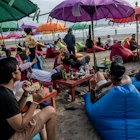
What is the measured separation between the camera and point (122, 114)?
A: 374 cm

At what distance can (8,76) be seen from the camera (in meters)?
2.71

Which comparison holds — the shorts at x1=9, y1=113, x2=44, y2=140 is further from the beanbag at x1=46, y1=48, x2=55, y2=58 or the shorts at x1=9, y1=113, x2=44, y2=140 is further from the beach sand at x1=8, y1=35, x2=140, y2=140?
the beanbag at x1=46, y1=48, x2=55, y2=58

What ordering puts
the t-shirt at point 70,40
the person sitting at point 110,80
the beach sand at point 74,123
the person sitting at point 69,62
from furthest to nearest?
the t-shirt at point 70,40
the person sitting at point 69,62
the beach sand at point 74,123
the person sitting at point 110,80

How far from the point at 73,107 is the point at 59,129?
107 cm

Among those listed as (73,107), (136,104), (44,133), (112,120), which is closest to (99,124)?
(112,120)

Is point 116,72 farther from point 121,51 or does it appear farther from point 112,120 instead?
point 121,51

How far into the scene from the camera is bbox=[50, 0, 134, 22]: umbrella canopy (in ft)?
15.0

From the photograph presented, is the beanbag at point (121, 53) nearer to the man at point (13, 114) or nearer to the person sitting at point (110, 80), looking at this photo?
the person sitting at point (110, 80)

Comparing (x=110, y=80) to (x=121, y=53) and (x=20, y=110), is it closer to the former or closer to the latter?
(x=20, y=110)

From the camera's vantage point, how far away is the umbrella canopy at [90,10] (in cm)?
458

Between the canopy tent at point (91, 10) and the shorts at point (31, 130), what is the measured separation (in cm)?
239

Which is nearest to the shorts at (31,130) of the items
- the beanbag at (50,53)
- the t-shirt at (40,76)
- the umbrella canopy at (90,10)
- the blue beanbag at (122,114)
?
the blue beanbag at (122,114)

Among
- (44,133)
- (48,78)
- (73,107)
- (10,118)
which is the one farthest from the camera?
(48,78)

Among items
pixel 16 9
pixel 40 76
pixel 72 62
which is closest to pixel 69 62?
pixel 72 62
